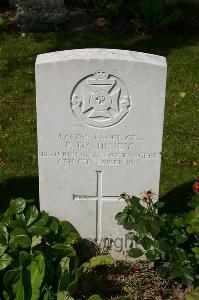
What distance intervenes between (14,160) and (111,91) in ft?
7.37

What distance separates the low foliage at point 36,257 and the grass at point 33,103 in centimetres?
122

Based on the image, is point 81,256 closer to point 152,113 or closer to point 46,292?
point 46,292

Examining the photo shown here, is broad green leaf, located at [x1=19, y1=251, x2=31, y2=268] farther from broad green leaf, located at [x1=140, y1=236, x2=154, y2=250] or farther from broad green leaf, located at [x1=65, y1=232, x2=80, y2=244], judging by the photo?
broad green leaf, located at [x1=140, y1=236, x2=154, y2=250]

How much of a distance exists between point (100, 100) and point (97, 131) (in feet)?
0.77

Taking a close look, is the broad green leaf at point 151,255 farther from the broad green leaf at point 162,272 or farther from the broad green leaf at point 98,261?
the broad green leaf at point 98,261

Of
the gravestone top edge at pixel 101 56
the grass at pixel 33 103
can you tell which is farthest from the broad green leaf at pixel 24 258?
the grass at pixel 33 103

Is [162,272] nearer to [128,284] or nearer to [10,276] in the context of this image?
[128,284]

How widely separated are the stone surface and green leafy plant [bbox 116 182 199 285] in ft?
18.6

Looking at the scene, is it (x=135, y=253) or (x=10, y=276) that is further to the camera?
(x=135, y=253)

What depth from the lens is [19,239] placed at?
4156mm

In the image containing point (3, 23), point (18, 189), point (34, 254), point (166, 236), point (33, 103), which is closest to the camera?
point (34, 254)

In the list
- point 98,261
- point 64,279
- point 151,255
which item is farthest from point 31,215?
point 151,255

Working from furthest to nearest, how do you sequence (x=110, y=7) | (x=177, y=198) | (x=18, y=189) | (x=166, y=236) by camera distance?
(x=110, y=7)
(x=18, y=189)
(x=177, y=198)
(x=166, y=236)

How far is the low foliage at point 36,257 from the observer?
3.93m
